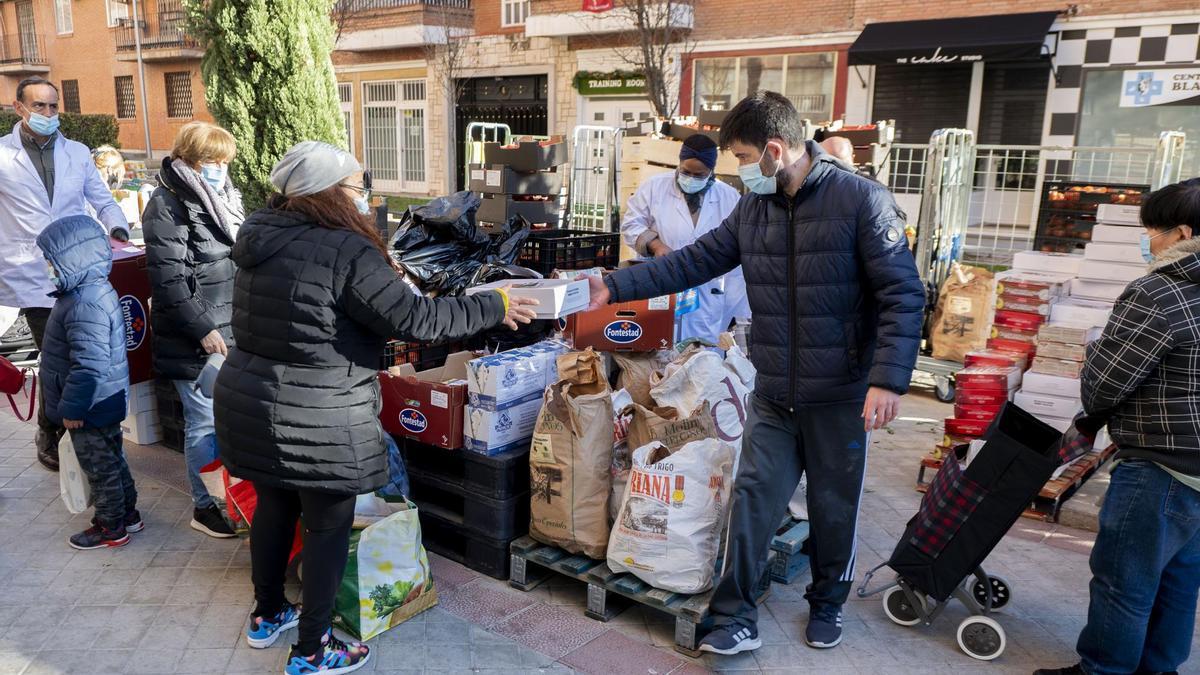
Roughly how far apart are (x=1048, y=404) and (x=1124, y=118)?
949 centimetres

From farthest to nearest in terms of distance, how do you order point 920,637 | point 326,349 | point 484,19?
point 484,19
point 920,637
point 326,349

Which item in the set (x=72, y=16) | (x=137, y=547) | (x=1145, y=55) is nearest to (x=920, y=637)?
(x=137, y=547)

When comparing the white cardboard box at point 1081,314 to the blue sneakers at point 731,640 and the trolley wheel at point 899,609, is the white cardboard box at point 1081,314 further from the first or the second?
the blue sneakers at point 731,640

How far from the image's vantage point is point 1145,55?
39.0 ft

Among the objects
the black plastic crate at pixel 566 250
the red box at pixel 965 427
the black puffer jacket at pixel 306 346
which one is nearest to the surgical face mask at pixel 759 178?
the black puffer jacket at pixel 306 346

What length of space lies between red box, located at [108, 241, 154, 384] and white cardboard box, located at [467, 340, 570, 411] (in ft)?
7.47

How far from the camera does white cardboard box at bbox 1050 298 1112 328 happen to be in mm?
5203

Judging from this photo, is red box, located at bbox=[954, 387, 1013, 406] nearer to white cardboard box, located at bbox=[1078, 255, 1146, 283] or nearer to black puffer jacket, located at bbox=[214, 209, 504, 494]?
white cardboard box, located at bbox=[1078, 255, 1146, 283]

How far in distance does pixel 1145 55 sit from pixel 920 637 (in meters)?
11.9

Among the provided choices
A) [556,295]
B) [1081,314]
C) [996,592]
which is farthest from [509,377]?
[1081,314]

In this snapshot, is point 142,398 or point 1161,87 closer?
point 142,398

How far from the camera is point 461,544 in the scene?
12.4 feet

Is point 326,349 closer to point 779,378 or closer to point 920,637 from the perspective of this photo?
point 779,378

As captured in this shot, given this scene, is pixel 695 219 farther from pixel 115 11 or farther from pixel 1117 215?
pixel 115 11
